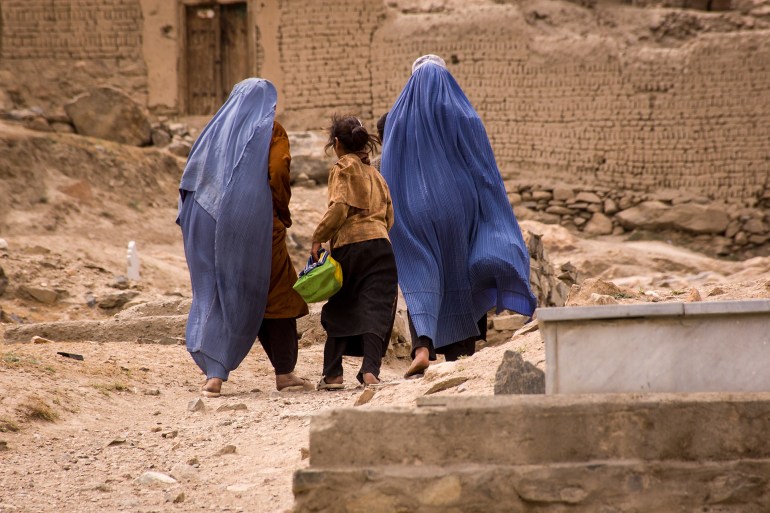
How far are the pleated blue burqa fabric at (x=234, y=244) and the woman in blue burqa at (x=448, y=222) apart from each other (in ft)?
2.57

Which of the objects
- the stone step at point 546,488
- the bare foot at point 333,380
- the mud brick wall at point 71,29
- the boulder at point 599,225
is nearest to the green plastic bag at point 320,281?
the bare foot at point 333,380

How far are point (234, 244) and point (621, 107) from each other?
987 centimetres

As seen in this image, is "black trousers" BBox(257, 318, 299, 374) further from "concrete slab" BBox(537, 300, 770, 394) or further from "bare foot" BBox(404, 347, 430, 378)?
"concrete slab" BBox(537, 300, 770, 394)

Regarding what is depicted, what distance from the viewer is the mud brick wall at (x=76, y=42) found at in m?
16.6

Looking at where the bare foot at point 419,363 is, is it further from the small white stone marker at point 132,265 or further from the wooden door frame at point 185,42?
the wooden door frame at point 185,42

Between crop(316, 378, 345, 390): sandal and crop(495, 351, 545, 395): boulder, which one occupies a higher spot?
crop(495, 351, 545, 395): boulder

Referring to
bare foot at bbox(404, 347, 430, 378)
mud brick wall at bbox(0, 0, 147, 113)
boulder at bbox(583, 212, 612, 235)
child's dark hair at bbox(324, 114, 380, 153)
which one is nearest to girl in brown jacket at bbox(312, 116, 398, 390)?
child's dark hair at bbox(324, 114, 380, 153)

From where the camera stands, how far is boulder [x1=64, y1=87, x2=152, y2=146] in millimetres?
13703

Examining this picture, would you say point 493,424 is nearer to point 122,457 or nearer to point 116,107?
point 122,457

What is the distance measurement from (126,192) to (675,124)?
6.31m

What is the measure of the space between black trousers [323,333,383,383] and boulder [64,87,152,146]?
797cm

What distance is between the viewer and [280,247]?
21.1ft

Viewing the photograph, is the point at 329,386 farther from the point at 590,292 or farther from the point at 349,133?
the point at 590,292

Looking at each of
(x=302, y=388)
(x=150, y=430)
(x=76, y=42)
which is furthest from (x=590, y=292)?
(x=76, y=42)
